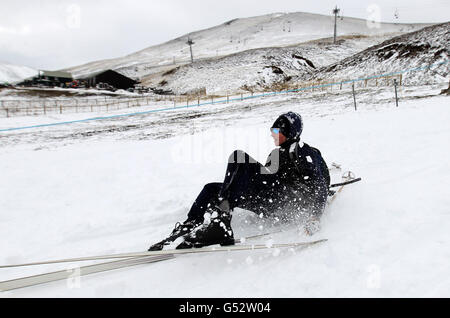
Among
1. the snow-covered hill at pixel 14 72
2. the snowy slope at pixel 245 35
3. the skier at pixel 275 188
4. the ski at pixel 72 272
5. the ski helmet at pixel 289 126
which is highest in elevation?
the snowy slope at pixel 245 35

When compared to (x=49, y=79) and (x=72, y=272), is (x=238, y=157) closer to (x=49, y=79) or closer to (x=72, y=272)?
(x=72, y=272)

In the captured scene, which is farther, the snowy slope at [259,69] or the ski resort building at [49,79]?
the ski resort building at [49,79]

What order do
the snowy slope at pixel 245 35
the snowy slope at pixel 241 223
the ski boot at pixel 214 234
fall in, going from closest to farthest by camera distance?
the snowy slope at pixel 241 223
the ski boot at pixel 214 234
the snowy slope at pixel 245 35

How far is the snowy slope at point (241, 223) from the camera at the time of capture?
7.18 ft

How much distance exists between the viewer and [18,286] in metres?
2.21

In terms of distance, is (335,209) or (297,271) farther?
(335,209)

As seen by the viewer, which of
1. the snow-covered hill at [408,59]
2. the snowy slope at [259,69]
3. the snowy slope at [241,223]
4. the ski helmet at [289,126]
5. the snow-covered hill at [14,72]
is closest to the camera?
the snowy slope at [241,223]

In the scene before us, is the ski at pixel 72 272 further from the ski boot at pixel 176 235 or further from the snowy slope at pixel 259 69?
the snowy slope at pixel 259 69

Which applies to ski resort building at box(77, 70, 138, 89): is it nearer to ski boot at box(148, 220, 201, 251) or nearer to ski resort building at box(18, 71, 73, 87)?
ski resort building at box(18, 71, 73, 87)

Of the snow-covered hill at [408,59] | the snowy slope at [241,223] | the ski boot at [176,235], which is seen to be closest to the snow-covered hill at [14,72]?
the snow-covered hill at [408,59]

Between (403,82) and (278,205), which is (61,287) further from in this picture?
(403,82)

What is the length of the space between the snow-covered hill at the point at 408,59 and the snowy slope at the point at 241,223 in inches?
716

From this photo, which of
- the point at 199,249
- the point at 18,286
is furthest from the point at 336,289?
the point at 18,286

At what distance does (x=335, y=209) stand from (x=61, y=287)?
289cm
